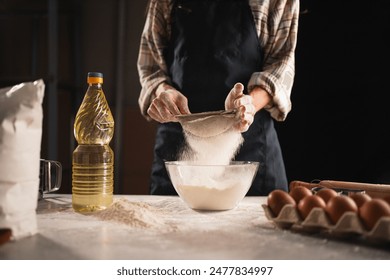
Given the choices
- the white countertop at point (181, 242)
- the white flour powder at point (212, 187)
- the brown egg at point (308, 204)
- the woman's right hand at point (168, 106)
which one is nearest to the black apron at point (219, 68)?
the woman's right hand at point (168, 106)

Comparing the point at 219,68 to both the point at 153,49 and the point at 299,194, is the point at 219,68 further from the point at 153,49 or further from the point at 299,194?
the point at 299,194

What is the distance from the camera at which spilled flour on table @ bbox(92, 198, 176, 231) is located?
2.73 ft

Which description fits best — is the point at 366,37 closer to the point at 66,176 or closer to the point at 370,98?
the point at 370,98

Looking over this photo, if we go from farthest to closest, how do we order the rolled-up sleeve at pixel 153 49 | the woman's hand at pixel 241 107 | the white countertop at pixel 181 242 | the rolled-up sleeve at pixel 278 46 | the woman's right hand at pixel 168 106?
1. the rolled-up sleeve at pixel 153 49
2. the rolled-up sleeve at pixel 278 46
3. the woman's right hand at pixel 168 106
4. the woman's hand at pixel 241 107
5. the white countertop at pixel 181 242

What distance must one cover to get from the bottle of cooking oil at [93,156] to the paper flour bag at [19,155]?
0.22 metres

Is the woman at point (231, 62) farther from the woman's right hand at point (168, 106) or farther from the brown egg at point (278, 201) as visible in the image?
the brown egg at point (278, 201)

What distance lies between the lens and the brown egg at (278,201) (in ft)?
2.62

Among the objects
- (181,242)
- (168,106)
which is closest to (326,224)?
(181,242)

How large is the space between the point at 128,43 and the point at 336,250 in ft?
8.17

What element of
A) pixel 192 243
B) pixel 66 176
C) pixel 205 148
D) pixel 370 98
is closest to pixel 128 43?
pixel 66 176

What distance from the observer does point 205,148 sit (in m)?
1.17

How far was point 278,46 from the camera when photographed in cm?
157

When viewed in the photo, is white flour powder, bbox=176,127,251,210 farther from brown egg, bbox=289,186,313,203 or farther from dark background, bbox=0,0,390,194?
dark background, bbox=0,0,390,194

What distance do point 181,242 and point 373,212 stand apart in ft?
1.03
